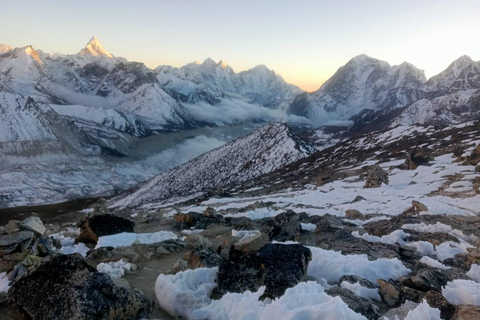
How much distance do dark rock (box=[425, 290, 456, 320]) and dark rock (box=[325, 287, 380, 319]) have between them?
109cm

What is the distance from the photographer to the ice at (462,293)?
628cm

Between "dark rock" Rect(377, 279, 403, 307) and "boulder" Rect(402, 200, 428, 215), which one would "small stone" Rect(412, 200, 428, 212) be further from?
"dark rock" Rect(377, 279, 403, 307)

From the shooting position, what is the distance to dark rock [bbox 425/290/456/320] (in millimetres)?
5863

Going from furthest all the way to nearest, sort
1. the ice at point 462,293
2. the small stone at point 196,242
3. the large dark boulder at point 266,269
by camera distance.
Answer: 1. the small stone at point 196,242
2. the large dark boulder at point 266,269
3. the ice at point 462,293

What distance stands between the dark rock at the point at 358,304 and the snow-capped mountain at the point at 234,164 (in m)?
76.0

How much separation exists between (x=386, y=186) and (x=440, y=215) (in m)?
15.4

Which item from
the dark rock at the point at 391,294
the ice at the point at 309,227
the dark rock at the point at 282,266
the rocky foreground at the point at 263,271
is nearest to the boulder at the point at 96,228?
the rocky foreground at the point at 263,271

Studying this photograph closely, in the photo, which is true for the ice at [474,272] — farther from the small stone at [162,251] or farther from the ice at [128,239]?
the ice at [128,239]

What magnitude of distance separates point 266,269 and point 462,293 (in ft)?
13.5

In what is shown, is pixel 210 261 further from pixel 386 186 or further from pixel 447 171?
pixel 447 171

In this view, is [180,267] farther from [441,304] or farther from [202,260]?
[441,304]

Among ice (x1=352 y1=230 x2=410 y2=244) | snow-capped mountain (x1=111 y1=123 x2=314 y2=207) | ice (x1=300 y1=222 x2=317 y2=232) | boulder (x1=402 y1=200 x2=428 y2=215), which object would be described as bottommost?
snow-capped mountain (x1=111 y1=123 x2=314 y2=207)

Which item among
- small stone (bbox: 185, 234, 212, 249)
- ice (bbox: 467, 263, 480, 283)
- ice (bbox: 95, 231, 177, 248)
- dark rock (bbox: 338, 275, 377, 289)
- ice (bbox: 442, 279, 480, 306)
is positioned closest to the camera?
ice (bbox: 442, 279, 480, 306)

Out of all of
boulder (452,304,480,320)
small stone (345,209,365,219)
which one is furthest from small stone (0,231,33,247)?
small stone (345,209,365,219)
